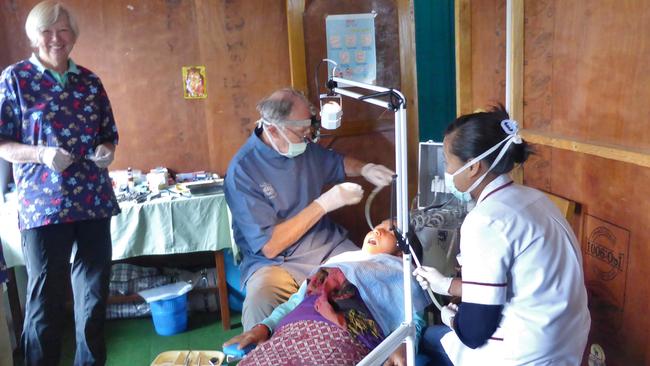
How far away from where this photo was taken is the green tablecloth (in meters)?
2.57

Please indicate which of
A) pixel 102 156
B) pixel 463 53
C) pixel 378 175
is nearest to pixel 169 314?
pixel 102 156

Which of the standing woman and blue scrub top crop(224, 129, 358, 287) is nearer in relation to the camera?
the standing woman

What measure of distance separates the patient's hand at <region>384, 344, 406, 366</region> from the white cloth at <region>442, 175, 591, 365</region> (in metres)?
0.40

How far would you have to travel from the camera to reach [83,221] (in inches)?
80.7

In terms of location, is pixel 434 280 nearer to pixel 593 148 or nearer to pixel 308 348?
pixel 308 348

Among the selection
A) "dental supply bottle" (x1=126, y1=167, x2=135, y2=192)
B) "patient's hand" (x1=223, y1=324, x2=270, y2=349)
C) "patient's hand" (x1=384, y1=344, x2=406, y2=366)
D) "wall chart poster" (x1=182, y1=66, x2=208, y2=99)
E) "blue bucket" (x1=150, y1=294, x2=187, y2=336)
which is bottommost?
"blue bucket" (x1=150, y1=294, x2=187, y2=336)

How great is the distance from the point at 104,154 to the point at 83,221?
0.26 m

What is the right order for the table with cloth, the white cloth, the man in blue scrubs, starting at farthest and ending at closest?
the table with cloth
the man in blue scrubs
the white cloth

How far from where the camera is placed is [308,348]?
155 cm

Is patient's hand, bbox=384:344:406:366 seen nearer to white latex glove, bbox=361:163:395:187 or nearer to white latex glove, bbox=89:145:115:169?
white latex glove, bbox=361:163:395:187

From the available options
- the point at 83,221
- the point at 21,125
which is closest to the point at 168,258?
the point at 83,221

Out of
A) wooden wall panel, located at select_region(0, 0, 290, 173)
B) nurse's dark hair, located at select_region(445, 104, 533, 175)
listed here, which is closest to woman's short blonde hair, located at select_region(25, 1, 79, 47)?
wooden wall panel, located at select_region(0, 0, 290, 173)

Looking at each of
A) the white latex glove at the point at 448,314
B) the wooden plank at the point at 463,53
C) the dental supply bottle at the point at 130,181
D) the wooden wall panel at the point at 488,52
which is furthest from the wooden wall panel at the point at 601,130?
the dental supply bottle at the point at 130,181

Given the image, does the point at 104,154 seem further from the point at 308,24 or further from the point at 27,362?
the point at 308,24
